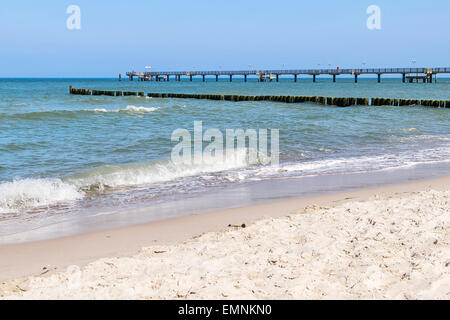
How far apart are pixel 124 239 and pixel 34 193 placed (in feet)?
10.8

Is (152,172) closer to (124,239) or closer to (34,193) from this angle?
(34,193)

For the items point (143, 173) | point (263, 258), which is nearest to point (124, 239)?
point (263, 258)

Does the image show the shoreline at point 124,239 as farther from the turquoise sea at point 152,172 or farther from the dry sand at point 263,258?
the turquoise sea at point 152,172

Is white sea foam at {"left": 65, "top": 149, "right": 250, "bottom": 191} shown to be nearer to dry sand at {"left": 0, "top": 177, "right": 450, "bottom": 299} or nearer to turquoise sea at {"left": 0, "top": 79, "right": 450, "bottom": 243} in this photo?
turquoise sea at {"left": 0, "top": 79, "right": 450, "bottom": 243}

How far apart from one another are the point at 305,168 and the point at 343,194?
2909 mm

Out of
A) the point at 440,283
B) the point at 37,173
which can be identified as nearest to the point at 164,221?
the point at 440,283

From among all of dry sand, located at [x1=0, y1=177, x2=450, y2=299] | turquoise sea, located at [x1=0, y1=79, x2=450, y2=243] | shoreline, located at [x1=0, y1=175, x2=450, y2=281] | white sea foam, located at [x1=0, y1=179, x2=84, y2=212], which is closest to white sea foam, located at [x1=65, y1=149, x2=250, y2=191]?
turquoise sea, located at [x1=0, y1=79, x2=450, y2=243]

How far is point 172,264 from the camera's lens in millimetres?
4723

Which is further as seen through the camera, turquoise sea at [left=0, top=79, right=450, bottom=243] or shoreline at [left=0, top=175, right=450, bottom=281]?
turquoise sea at [left=0, top=79, right=450, bottom=243]

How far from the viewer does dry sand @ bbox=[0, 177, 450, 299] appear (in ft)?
13.4

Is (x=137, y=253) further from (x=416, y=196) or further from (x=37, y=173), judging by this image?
(x=37, y=173)

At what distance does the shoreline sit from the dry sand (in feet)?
0.05

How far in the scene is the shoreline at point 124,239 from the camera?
16.9 ft
